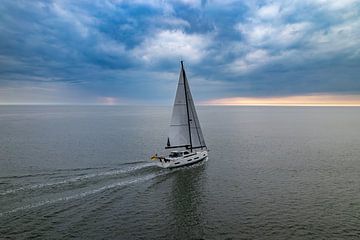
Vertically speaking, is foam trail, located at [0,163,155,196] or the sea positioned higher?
foam trail, located at [0,163,155,196]

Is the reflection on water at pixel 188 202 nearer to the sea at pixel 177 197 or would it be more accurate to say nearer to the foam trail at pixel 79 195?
the sea at pixel 177 197

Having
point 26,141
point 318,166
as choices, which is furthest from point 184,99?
point 26,141

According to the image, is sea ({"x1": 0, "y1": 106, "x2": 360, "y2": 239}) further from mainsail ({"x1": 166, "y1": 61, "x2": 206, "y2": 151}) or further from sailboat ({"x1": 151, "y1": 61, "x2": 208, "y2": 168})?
mainsail ({"x1": 166, "y1": 61, "x2": 206, "y2": 151})

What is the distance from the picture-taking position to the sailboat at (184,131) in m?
55.8

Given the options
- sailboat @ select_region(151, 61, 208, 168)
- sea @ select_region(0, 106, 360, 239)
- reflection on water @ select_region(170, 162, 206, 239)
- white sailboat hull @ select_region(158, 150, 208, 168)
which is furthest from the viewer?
sailboat @ select_region(151, 61, 208, 168)

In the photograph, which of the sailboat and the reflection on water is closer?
the reflection on water

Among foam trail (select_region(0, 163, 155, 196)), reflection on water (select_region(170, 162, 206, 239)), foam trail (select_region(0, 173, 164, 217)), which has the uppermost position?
foam trail (select_region(0, 163, 155, 196))

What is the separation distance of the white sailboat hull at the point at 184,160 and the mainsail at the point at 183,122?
212 cm

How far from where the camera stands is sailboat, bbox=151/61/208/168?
5575cm

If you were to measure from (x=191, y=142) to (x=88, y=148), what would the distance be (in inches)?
1265

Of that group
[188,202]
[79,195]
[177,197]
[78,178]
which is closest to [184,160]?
[177,197]

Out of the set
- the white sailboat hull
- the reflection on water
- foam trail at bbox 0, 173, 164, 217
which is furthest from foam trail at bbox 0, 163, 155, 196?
the reflection on water

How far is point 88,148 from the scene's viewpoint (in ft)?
246

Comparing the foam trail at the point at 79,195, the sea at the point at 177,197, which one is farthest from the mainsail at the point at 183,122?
the foam trail at the point at 79,195
